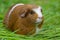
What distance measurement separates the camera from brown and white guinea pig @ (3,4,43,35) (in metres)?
4.98

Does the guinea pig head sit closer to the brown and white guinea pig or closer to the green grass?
the brown and white guinea pig

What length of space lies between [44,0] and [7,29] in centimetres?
272

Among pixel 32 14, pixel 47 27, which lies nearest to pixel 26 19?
pixel 32 14

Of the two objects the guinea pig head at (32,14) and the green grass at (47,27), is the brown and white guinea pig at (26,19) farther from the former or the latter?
the green grass at (47,27)

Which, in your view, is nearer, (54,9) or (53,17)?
(53,17)

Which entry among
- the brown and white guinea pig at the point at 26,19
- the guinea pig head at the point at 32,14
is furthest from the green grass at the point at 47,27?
the guinea pig head at the point at 32,14

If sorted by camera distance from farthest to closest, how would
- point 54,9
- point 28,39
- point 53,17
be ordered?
point 54,9 < point 53,17 < point 28,39

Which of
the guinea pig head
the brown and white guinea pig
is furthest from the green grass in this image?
the guinea pig head

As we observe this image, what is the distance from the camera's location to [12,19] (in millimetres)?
5285

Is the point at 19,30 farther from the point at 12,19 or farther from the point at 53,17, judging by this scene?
the point at 53,17

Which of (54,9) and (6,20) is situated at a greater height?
(54,9)

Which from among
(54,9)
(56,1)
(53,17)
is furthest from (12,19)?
(56,1)

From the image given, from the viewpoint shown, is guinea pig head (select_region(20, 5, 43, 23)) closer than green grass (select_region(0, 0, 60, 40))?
Yes

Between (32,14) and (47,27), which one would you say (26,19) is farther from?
(47,27)
